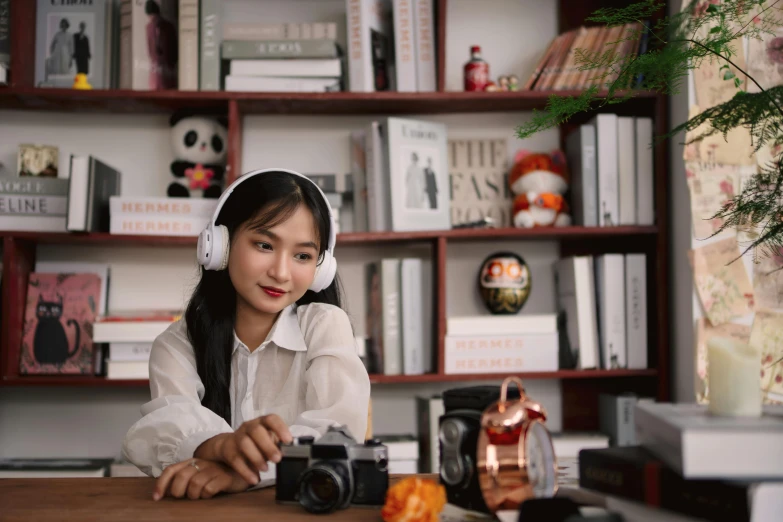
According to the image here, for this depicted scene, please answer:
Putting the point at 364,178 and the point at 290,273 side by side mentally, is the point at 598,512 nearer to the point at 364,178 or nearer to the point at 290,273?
the point at 290,273

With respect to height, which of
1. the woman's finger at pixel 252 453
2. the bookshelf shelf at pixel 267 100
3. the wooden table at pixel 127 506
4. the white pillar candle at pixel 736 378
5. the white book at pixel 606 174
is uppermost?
the bookshelf shelf at pixel 267 100

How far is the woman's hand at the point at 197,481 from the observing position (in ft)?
2.84

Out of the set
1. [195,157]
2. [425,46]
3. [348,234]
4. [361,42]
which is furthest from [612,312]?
[195,157]

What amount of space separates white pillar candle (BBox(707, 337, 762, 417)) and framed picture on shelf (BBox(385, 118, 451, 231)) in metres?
1.41

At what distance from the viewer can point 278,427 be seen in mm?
839

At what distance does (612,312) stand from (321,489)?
4.88 feet

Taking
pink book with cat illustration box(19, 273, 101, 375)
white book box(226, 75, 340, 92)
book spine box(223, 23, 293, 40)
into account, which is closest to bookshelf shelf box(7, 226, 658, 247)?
pink book with cat illustration box(19, 273, 101, 375)

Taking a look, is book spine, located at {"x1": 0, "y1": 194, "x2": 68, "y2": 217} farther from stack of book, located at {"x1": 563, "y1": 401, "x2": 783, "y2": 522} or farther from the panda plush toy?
stack of book, located at {"x1": 563, "y1": 401, "x2": 783, "y2": 522}

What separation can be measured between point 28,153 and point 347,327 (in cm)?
136

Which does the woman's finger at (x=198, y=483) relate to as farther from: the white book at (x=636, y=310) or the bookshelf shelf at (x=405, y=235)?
the white book at (x=636, y=310)

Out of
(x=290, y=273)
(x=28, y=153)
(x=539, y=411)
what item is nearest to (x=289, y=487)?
(x=539, y=411)

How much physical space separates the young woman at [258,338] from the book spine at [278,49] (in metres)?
0.90

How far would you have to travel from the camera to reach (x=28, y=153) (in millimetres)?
2127

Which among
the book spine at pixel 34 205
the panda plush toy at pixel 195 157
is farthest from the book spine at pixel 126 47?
the book spine at pixel 34 205
